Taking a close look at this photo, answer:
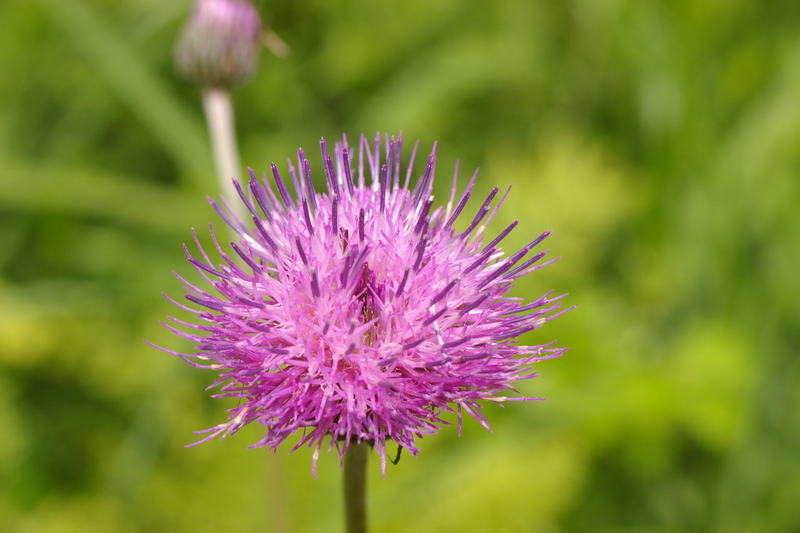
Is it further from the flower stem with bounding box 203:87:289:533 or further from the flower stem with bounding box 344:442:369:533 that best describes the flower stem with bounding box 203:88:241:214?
the flower stem with bounding box 344:442:369:533

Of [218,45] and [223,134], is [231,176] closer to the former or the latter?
[223,134]

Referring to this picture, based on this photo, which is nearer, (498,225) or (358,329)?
(358,329)

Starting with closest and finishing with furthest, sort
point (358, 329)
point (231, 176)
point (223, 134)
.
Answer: point (358, 329), point (231, 176), point (223, 134)

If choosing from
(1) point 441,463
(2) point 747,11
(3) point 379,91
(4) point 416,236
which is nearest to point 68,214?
(3) point 379,91

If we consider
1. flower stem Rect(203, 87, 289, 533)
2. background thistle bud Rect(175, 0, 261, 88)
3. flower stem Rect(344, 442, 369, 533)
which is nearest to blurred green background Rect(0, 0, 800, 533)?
flower stem Rect(203, 87, 289, 533)

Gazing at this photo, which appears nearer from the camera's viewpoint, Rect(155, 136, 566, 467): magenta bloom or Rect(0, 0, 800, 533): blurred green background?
Rect(155, 136, 566, 467): magenta bloom

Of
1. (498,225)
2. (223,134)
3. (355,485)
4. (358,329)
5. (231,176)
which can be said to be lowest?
(355,485)

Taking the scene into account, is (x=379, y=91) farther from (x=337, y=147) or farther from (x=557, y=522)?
(x=337, y=147)

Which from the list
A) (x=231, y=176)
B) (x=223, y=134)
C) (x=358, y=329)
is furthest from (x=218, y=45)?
(x=358, y=329)
